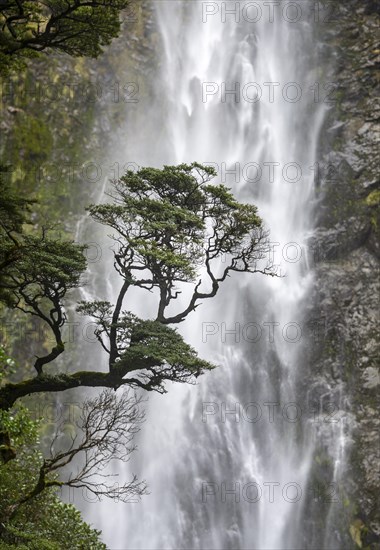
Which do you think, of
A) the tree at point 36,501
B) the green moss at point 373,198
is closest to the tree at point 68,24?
the tree at point 36,501

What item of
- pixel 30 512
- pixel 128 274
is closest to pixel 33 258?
pixel 128 274

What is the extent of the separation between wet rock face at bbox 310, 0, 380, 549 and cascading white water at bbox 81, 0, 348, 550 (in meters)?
1.00

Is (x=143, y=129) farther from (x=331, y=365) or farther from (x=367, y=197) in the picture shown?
(x=331, y=365)

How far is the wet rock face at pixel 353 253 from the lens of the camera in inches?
912

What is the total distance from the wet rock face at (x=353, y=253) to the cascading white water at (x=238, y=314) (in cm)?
100

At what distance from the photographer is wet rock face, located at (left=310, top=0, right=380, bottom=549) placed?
76.0 ft

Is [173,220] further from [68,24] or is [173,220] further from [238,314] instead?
[238,314]

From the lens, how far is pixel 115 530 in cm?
2214

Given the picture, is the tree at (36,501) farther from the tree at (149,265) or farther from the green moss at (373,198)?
the green moss at (373,198)

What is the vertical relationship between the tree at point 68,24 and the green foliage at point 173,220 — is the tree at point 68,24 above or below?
above

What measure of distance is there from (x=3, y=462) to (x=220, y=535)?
13.3 metres

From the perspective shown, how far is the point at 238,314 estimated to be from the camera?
2745cm

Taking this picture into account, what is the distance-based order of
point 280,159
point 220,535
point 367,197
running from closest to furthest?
1. point 220,535
2. point 367,197
3. point 280,159

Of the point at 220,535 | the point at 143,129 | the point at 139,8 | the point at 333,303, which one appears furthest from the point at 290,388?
the point at 139,8
